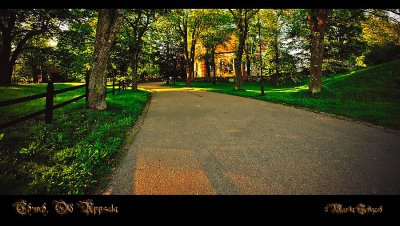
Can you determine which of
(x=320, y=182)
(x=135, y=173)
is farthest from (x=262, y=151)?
(x=135, y=173)

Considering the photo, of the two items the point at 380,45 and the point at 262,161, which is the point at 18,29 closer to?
the point at 262,161

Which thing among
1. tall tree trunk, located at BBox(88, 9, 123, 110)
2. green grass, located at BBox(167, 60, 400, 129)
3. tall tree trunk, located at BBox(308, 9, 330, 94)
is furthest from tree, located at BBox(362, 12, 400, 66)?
tall tree trunk, located at BBox(88, 9, 123, 110)

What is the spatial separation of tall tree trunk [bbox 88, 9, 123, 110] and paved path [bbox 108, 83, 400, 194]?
3904mm

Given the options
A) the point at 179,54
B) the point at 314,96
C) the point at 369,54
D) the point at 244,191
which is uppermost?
the point at 179,54

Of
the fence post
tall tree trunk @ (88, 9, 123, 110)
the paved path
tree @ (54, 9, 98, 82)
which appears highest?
tree @ (54, 9, 98, 82)

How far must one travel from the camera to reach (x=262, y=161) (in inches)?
173

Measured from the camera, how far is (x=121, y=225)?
2.78 metres

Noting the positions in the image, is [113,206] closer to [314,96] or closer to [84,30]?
[314,96]

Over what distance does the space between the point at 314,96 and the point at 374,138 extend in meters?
10.2

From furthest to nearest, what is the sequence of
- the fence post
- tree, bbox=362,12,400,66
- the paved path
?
tree, bbox=362,12,400,66, the fence post, the paved path

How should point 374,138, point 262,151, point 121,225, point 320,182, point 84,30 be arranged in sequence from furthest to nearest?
1. point 84,30
2. point 374,138
3. point 262,151
4. point 320,182
5. point 121,225

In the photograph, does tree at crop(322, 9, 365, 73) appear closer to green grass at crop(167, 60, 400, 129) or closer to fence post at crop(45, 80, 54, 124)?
green grass at crop(167, 60, 400, 129)

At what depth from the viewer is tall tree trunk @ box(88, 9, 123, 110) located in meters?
9.59

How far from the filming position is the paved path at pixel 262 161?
3359 millimetres
